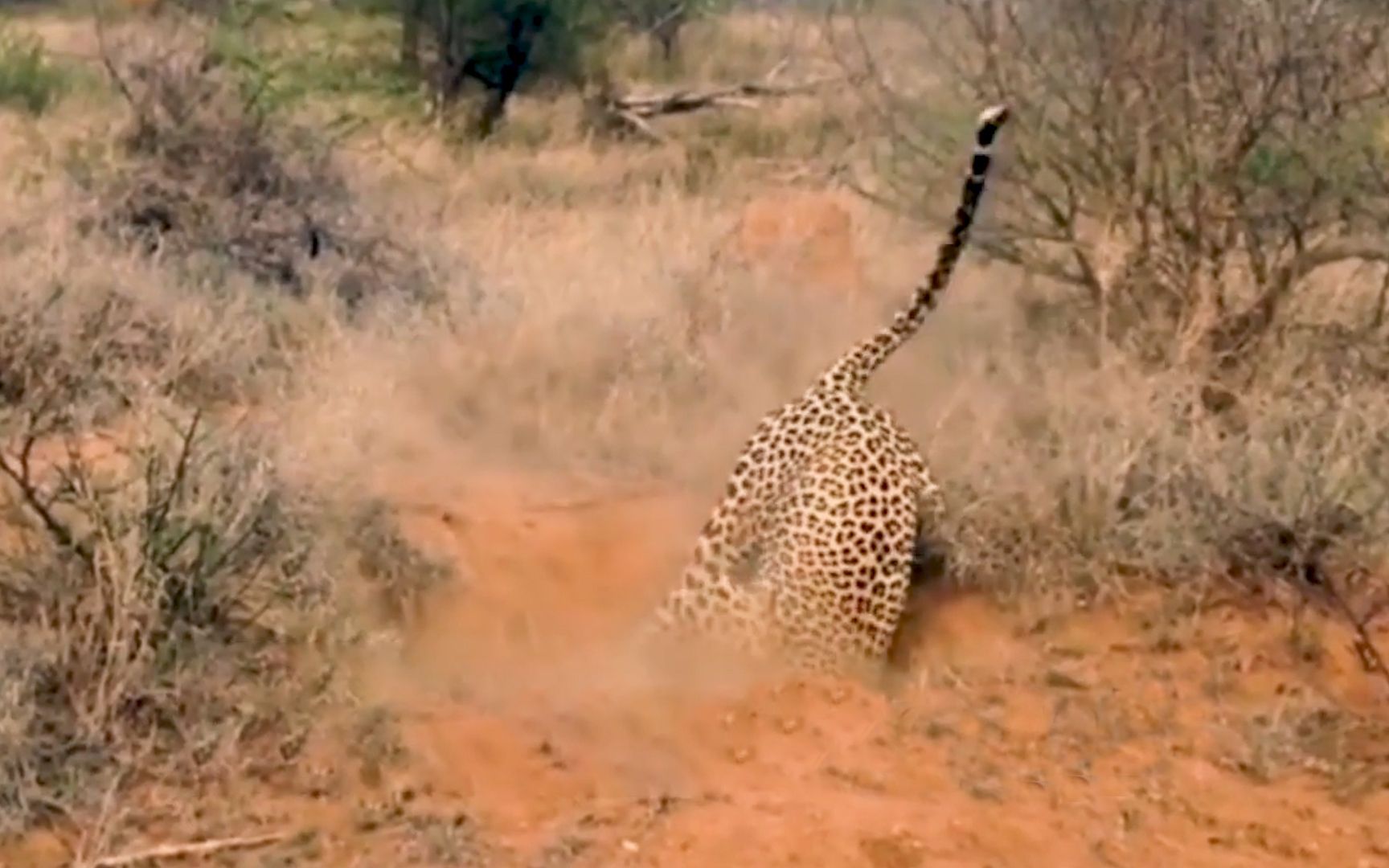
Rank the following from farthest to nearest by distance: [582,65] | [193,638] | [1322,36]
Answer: [582,65]
[1322,36]
[193,638]

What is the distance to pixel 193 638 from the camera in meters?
4.81

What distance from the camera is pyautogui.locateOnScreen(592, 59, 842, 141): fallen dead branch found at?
1736 cm

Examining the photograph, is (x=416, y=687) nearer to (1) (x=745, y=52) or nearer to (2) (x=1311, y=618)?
(2) (x=1311, y=618)

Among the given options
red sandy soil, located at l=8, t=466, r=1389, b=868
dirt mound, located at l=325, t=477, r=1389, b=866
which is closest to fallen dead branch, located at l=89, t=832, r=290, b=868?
red sandy soil, located at l=8, t=466, r=1389, b=868

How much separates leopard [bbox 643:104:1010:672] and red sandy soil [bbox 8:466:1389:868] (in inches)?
6.3

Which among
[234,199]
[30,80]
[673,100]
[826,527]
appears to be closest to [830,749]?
[826,527]

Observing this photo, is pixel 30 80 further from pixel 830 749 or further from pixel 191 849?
pixel 191 849

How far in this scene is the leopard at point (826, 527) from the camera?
5.32 metres

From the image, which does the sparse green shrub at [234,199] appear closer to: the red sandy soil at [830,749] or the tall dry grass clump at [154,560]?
the tall dry grass clump at [154,560]

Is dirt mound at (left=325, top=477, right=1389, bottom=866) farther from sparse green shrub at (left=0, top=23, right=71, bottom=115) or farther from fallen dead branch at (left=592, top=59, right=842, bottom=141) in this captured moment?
fallen dead branch at (left=592, top=59, right=842, bottom=141)

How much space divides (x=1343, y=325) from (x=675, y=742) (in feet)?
11.6

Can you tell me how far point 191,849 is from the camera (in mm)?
4035

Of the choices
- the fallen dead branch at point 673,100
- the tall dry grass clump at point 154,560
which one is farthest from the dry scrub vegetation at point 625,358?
the fallen dead branch at point 673,100

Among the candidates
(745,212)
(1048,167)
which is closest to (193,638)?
(1048,167)
